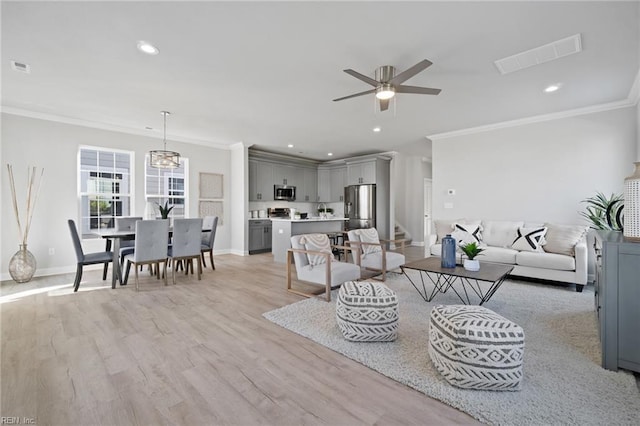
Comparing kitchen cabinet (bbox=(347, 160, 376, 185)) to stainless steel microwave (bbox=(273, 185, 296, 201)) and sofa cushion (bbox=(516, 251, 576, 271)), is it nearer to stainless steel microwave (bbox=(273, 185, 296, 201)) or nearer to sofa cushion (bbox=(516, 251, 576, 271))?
stainless steel microwave (bbox=(273, 185, 296, 201))

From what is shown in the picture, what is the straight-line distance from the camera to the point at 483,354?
5.53 ft

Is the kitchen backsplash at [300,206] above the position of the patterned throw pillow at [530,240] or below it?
above

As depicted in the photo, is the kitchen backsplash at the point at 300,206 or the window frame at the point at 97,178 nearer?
the window frame at the point at 97,178

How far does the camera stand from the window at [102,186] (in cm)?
519

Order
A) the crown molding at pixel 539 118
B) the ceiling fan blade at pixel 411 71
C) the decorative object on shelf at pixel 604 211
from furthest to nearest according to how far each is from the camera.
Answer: the crown molding at pixel 539 118, the decorative object on shelf at pixel 604 211, the ceiling fan blade at pixel 411 71

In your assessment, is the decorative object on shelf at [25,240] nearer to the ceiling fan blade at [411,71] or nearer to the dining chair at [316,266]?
the dining chair at [316,266]

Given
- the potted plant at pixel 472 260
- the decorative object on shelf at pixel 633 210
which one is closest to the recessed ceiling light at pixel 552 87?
the decorative object on shelf at pixel 633 210

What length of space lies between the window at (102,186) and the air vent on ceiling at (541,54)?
21.7ft

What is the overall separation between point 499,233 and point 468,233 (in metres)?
0.51

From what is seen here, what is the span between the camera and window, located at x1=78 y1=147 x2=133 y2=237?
17.0ft

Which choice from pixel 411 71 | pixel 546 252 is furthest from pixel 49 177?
pixel 546 252

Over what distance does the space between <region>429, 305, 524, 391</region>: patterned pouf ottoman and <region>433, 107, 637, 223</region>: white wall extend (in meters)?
4.19
